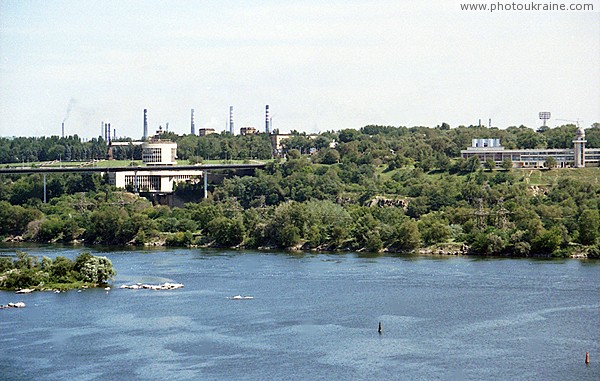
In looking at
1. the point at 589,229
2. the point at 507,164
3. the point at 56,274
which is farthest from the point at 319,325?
the point at 507,164

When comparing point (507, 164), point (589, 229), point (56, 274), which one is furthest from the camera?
point (507, 164)

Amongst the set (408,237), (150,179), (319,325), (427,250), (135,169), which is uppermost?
(135,169)

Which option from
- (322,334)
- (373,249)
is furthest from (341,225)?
(322,334)

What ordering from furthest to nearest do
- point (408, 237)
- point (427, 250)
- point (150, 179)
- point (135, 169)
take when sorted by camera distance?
point (150, 179), point (135, 169), point (408, 237), point (427, 250)

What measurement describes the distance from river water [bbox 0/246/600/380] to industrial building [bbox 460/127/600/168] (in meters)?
19.1

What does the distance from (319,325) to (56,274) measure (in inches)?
326

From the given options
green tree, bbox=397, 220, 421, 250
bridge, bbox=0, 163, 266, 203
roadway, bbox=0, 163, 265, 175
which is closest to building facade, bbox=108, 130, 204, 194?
bridge, bbox=0, 163, 266, 203

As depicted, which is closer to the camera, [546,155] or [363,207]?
[363,207]

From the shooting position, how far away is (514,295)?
25156mm

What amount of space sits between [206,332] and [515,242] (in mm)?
14766

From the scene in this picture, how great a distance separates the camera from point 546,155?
49.9 meters

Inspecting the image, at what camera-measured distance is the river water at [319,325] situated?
18.4m

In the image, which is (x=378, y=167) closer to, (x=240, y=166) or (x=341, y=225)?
(x=240, y=166)

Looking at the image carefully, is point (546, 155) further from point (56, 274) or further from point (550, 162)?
point (56, 274)
